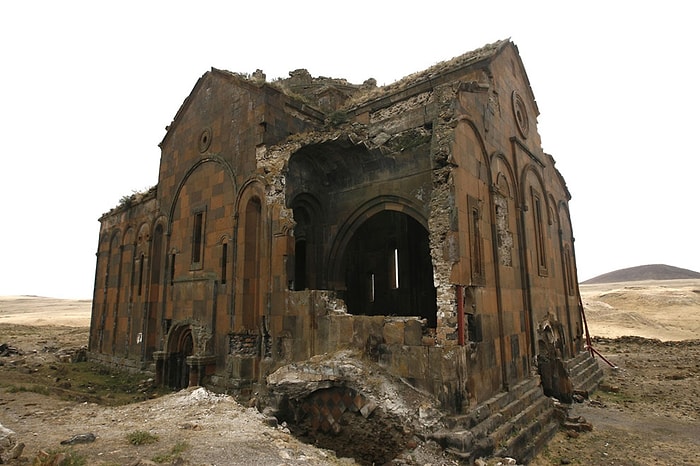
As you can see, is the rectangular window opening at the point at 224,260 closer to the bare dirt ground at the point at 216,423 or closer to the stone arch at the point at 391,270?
the bare dirt ground at the point at 216,423

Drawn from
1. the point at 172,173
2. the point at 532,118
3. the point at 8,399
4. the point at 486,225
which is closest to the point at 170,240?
the point at 172,173

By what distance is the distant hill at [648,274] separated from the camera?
85956 millimetres

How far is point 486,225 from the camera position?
27.2 feet

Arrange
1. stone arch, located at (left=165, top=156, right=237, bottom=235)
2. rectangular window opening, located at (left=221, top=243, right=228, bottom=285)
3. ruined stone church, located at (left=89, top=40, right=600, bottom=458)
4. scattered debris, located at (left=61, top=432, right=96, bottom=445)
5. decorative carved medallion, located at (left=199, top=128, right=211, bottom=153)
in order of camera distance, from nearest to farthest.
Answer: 1. scattered debris, located at (left=61, top=432, right=96, bottom=445)
2. ruined stone church, located at (left=89, top=40, right=600, bottom=458)
3. rectangular window opening, located at (left=221, top=243, right=228, bottom=285)
4. stone arch, located at (left=165, top=156, right=237, bottom=235)
5. decorative carved medallion, located at (left=199, top=128, right=211, bottom=153)

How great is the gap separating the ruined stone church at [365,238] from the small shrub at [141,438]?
127 inches

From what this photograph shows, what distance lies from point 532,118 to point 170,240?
11569mm

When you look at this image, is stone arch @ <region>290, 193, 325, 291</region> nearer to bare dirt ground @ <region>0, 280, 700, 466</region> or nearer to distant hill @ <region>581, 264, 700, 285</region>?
bare dirt ground @ <region>0, 280, 700, 466</region>

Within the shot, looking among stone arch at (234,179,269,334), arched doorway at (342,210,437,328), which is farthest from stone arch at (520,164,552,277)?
stone arch at (234,179,269,334)

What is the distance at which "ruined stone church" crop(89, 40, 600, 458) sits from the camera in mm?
7215

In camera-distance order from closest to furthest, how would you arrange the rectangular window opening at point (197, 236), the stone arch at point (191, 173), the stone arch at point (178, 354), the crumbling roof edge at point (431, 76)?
1. the crumbling roof edge at point (431, 76)
2. the stone arch at point (191, 173)
3. the stone arch at point (178, 354)
4. the rectangular window opening at point (197, 236)

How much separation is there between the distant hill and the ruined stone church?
92.0 metres

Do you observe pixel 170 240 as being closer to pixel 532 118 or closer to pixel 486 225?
pixel 486 225

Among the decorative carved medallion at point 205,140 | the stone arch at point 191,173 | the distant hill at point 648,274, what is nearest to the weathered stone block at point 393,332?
the stone arch at point 191,173

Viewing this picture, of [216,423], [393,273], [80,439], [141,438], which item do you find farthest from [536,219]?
[80,439]
